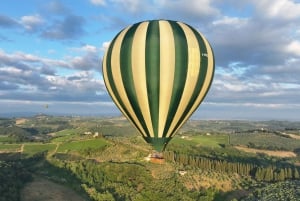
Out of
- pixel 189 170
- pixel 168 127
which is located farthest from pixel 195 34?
pixel 189 170

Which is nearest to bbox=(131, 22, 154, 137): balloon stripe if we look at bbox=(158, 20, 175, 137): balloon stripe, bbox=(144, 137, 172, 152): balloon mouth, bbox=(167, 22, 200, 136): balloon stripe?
bbox=(144, 137, 172, 152): balloon mouth

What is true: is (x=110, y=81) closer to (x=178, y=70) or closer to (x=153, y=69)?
(x=153, y=69)

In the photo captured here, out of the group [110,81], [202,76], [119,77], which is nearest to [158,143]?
[119,77]

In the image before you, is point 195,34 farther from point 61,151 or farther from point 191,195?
point 61,151

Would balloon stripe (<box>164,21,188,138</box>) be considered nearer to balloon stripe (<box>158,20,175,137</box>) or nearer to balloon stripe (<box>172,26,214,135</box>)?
balloon stripe (<box>158,20,175,137</box>)

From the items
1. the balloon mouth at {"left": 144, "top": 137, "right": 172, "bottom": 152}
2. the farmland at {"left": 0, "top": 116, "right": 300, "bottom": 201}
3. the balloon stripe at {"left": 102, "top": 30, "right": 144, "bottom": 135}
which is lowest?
the farmland at {"left": 0, "top": 116, "right": 300, "bottom": 201}

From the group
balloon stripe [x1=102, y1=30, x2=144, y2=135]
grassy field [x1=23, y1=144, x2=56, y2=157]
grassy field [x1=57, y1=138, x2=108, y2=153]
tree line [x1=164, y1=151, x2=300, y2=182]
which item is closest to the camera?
balloon stripe [x1=102, y1=30, x2=144, y2=135]
